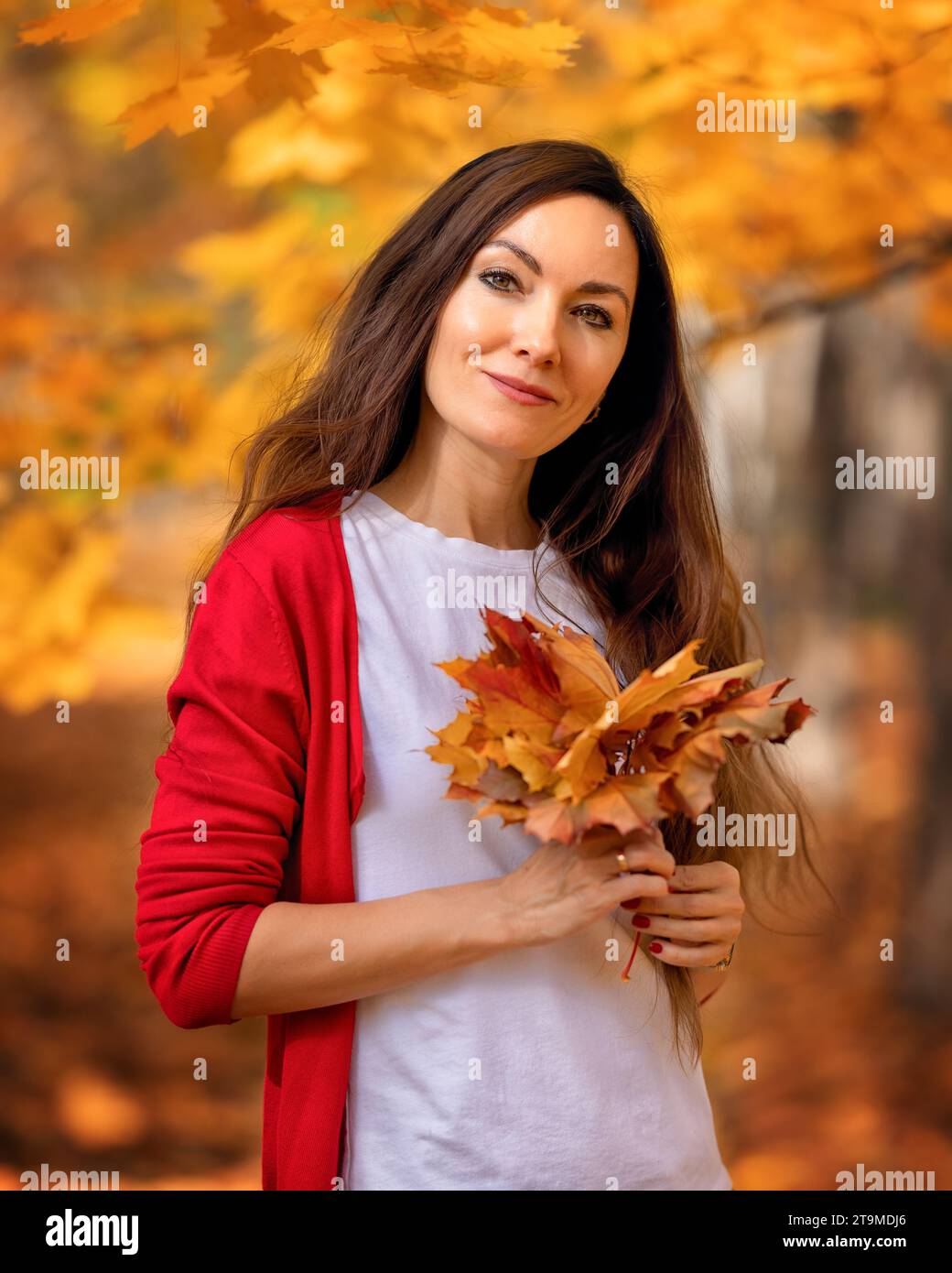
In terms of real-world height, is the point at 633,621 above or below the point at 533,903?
above

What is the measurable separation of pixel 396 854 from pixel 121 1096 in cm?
161

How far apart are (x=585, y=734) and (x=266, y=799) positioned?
1.06 ft

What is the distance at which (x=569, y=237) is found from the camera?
49.7 inches

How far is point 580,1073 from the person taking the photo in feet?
3.94

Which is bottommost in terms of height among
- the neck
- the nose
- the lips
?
the neck

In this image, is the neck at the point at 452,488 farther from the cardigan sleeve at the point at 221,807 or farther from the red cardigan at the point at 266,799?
the cardigan sleeve at the point at 221,807

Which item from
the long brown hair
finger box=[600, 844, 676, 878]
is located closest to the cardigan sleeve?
the long brown hair

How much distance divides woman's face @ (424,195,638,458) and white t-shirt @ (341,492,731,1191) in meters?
0.17

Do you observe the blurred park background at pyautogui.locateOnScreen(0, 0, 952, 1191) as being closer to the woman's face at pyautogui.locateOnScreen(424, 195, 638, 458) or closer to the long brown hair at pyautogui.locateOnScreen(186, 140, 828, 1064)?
the long brown hair at pyautogui.locateOnScreen(186, 140, 828, 1064)

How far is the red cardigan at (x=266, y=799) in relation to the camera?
1.11m

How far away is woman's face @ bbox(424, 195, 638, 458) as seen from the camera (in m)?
1.25

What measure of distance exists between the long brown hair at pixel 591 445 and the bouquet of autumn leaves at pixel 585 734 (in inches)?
14.5
